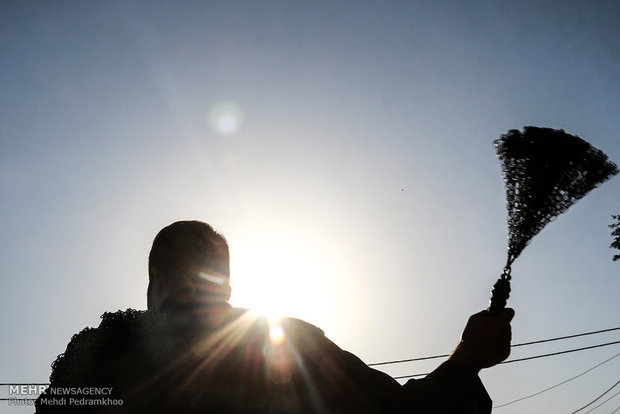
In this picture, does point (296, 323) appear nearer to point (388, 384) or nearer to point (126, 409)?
point (388, 384)

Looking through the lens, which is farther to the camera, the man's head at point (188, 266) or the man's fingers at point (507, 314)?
the man's fingers at point (507, 314)

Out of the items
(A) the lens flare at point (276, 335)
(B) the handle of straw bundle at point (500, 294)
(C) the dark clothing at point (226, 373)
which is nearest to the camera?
(C) the dark clothing at point (226, 373)

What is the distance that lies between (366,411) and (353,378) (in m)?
0.13

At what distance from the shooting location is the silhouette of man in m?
1.34

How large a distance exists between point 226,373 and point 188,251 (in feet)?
1.91

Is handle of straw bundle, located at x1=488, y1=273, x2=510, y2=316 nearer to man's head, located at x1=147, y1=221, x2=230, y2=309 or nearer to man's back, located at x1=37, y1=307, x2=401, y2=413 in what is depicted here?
man's back, located at x1=37, y1=307, x2=401, y2=413

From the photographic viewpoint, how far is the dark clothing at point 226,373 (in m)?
1.34

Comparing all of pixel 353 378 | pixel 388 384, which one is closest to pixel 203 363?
pixel 353 378

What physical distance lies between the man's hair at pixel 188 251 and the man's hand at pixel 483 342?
3.61 ft

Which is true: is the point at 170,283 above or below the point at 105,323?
above

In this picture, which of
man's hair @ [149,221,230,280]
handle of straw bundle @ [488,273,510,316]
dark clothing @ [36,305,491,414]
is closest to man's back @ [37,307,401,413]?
dark clothing @ [36,305,491,414]

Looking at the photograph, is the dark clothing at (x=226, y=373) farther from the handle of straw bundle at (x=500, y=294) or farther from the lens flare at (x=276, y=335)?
the handle of straw bundle at (x=500, y=294)

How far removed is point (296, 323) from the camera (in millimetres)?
1669

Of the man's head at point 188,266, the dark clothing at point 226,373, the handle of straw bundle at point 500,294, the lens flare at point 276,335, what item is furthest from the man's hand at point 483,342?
the man's head at point 188,266
